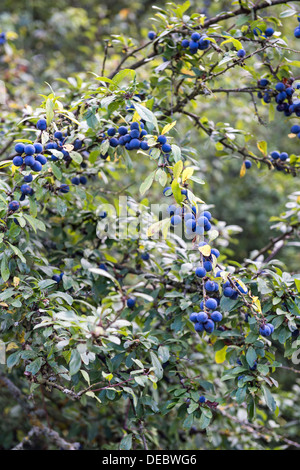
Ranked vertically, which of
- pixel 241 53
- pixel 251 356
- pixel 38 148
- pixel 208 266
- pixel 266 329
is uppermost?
pixel 241 53

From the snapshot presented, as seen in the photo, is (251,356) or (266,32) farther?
(266,32)

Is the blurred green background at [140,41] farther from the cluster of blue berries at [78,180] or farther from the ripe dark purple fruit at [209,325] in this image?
the ripe dark purple fruit at [209,325]

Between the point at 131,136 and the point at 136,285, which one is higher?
the point at 131,136

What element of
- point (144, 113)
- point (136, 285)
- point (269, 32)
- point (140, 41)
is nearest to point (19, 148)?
point (144, 113)

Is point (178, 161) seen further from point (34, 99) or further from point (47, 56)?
point (47, 56)

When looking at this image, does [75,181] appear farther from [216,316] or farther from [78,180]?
[216,316]

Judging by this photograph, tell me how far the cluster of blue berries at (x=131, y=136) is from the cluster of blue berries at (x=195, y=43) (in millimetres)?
396

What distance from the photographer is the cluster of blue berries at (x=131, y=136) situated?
1.44m

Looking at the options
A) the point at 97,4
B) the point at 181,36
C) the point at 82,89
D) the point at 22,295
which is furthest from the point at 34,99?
the point at 97,4

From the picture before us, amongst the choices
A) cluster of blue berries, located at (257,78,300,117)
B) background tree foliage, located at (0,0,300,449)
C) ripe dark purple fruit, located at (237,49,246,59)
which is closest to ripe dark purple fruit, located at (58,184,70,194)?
background tree foliage, located at (0,0,300,449)

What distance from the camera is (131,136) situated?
4.79ft

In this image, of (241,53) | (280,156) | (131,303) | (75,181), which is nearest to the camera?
(241,53)

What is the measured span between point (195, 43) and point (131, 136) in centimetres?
48

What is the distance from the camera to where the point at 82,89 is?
198 centimetres
